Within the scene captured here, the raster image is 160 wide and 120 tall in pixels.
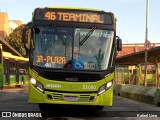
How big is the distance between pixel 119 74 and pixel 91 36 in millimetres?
18620

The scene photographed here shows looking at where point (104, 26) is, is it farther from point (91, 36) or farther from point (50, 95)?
point (50, 95)

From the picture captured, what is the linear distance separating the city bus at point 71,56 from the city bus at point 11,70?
55.1 ft

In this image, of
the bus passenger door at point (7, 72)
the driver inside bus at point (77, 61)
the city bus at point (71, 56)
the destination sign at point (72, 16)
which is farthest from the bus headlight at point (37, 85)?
the bus passenger door at point (7, 72)

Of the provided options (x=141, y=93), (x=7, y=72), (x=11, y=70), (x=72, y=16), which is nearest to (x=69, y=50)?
(x=72, y=16)

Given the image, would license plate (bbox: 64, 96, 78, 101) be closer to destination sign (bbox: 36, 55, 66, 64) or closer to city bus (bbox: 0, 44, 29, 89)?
destination sign (bbox: 36, 55, 66, 64)

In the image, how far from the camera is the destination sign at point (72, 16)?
1266 centimetres

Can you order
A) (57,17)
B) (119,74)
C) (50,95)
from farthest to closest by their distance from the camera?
(119,74) < (57,17) < (50,95)

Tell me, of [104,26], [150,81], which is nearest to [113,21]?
[104,26]

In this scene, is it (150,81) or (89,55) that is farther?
(150,81)

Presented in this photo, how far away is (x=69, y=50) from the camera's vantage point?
1229 cm

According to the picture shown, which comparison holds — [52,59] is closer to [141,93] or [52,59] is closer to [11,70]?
[141,93]

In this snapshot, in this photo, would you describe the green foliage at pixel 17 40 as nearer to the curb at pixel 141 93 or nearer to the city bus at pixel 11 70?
the city bus at pixel 11 70

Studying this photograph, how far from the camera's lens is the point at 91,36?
12.5 meters

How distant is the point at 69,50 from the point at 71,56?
0.20m
